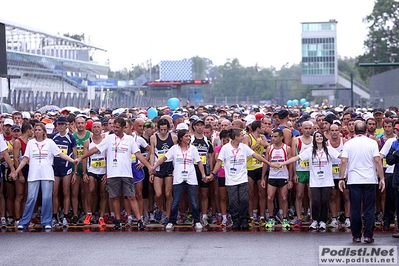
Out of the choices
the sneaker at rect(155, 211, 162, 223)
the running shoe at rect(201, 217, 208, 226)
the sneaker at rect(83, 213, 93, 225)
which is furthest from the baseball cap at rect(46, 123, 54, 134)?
the running shoe at rect(201, 217, 208, 226)

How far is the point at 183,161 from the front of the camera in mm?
15188

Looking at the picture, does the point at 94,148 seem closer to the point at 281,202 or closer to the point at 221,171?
the point at 221,171

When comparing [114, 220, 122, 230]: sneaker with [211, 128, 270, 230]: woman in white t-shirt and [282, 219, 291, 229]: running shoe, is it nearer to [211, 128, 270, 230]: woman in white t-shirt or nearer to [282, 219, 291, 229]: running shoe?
[211, 128, 270, 230]: woman in white t-shirt

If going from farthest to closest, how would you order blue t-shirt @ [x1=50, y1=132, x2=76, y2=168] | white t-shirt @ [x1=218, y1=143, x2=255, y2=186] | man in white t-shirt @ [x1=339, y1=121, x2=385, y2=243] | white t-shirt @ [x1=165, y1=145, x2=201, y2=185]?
blue t-shirt @ [x1=50, y1=132, x2=76, y2=168]
white t-shirt @ [x1=165, y1=145, x2=201, y2=185]
white t-shirt @ [x1=218, y1=143, x2=255, y2=186]
man in white t-shirt @ [x1=339, y1=121, x2=385, y2=243]

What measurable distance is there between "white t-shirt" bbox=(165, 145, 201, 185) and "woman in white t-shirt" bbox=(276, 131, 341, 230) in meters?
1.92

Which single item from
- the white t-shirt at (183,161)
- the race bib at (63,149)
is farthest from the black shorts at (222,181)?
the race bib at (63,149)

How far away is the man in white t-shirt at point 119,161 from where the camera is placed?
49.3ft

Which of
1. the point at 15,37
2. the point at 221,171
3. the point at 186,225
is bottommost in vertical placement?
the point at 186,225

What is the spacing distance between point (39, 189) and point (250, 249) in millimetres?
4682

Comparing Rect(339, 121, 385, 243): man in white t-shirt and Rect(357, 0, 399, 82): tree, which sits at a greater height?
Rect(357, 0, 399, 82): tree

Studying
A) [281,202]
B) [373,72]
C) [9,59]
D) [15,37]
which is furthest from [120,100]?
[373,72]

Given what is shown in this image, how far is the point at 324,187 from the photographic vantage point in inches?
577

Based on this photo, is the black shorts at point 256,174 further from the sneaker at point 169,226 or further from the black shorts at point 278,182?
the sneaker at point 169,226

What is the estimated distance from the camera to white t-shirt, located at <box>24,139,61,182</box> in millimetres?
15133
